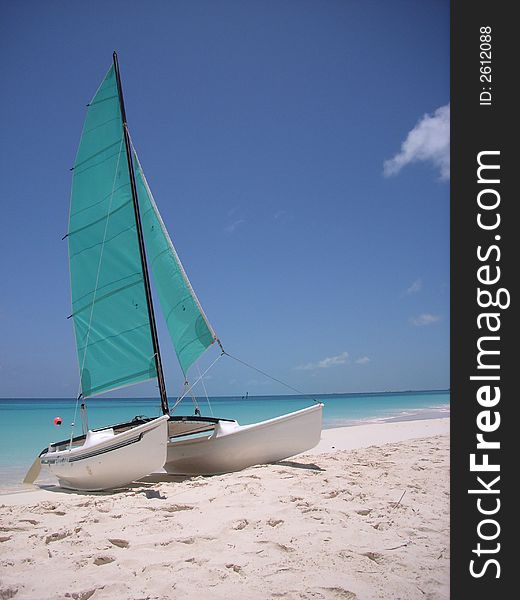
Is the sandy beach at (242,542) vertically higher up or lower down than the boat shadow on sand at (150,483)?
higher up

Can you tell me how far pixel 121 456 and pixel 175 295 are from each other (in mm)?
3000

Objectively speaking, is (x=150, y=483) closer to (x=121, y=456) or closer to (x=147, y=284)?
(x=121, y=456)

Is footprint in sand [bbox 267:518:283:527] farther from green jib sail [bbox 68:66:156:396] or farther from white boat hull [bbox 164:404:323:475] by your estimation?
green jib sail [bbox 68:66:156:396]

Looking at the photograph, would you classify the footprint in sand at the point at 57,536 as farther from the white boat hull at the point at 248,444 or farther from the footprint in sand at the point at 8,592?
the white boat hull at the point at 248,444

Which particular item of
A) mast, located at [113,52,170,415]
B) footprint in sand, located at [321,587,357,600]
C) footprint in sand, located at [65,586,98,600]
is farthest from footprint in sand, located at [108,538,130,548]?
mast, located at [113,52,170,415]

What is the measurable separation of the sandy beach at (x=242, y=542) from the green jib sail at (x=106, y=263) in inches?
113

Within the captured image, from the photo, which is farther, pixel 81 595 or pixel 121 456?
pixel 121 456

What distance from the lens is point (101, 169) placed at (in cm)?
857

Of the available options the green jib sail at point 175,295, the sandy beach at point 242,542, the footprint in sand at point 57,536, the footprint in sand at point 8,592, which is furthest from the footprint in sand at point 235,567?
the green jib sail at point 175,295

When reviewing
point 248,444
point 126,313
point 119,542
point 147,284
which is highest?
point 147,284

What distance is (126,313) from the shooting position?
7.79m

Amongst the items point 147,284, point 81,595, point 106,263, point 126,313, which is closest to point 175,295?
point 147,284

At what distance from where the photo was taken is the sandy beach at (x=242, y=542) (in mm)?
2467

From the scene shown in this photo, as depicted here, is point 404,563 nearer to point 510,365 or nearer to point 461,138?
point 510,365
